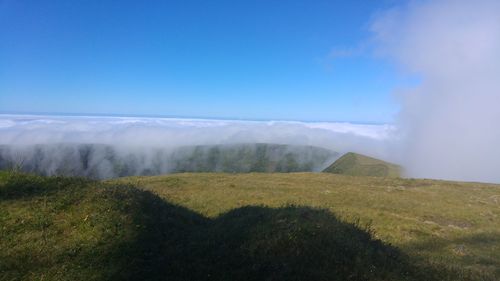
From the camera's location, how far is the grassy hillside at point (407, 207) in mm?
24734

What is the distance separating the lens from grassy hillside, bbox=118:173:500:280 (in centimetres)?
2473

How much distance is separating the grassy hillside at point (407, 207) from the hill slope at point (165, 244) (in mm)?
4832

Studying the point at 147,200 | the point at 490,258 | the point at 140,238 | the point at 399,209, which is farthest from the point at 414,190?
the point at 140,238

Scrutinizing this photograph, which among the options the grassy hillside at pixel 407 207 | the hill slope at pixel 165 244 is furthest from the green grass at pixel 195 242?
the grassy hillside at pixel 407 207

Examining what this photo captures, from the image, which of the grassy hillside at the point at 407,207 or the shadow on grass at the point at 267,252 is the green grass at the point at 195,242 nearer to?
the shadow on grass at the point at 267,252

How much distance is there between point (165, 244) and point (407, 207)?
29793 millimetres

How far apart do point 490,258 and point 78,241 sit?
24.5 metres

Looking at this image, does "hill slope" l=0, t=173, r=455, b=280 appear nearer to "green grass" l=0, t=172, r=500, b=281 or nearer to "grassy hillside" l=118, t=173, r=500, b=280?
"green grass" l=0, t=172, r=500, b=281

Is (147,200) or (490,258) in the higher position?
(147,200)

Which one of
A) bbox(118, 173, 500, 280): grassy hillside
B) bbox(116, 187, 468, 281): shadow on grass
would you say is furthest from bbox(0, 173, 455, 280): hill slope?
bbox(118, 173, 500, 280): grassy hillside

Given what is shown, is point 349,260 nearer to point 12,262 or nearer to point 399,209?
point 12,262

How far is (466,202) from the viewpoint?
4338 cm

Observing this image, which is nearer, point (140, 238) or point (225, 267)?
point (225, 267)

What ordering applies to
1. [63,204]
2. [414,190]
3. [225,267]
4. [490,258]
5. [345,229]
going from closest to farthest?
[225,267] → [345,229] → [63,204] → [490,258] → [414,190]
